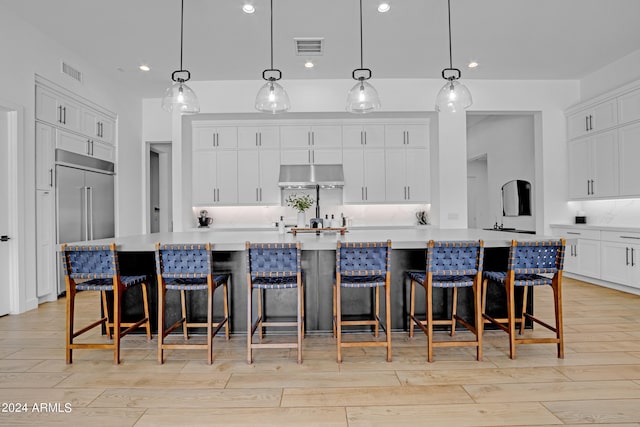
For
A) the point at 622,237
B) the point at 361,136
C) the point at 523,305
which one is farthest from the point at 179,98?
the point at 622,237

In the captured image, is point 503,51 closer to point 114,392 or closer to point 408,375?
point 408,375

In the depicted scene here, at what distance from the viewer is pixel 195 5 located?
11.8 ft

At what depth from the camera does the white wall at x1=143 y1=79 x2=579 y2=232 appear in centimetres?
568

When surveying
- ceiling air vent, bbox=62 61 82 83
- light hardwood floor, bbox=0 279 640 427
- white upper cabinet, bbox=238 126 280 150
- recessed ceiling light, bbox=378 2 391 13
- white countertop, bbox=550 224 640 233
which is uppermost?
recessed ceiling light, bbox=378 2 391 13

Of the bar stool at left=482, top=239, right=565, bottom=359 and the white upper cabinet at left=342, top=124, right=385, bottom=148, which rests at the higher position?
the white upper cabinet at left=342, top=124, right=385, bottom=148

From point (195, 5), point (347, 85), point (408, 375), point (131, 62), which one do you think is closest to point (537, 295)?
point (408, 375)

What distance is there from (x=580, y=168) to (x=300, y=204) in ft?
14.4

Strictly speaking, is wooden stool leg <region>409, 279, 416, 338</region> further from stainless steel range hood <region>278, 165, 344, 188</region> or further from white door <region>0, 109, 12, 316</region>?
white door <region>0, 109, 12, 316</region>

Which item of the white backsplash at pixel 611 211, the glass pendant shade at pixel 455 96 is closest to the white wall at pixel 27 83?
the glass pendant shade at pixel 455 96

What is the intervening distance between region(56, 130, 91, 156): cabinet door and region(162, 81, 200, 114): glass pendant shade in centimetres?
243

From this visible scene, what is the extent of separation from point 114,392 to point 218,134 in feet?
15.4

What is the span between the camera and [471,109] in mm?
5641

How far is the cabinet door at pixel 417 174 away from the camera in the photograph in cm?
609

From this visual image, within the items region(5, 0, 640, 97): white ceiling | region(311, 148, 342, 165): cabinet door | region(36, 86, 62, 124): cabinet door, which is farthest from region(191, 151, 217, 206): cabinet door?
region(36, 86, 62, 124): cabinet door
